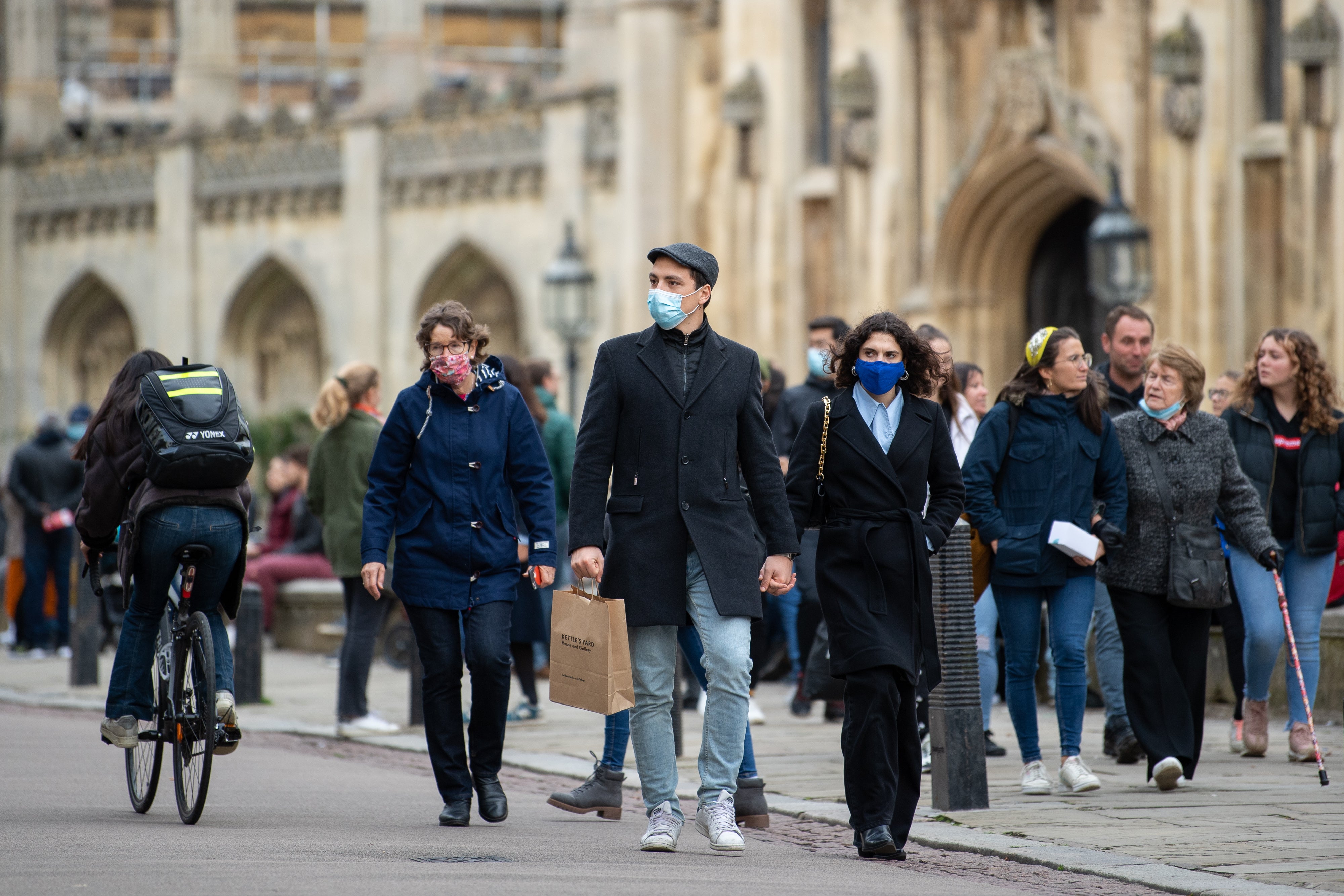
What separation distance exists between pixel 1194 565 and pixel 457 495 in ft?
9.57

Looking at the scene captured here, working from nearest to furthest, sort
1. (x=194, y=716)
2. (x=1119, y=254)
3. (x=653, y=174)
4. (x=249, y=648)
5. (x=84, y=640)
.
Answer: (x=194, y=716) < (x=249, y=648) < (x=84, y=640) < (x=1119, y=254) < (x=653, y=174)

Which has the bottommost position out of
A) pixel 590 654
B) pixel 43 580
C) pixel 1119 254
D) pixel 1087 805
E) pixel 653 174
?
pixel 1087 805

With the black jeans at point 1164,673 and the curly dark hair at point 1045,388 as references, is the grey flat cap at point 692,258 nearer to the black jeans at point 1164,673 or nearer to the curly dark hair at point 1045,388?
the curly dark hair at point 1045,388

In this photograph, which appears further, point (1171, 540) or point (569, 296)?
point (569, 296)

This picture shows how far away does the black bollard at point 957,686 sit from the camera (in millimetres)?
7309

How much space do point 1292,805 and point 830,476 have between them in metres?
2.29

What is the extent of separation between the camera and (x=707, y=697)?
6.43m

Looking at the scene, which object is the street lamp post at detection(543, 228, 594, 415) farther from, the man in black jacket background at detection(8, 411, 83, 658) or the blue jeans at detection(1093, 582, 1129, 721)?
the blue jeans at detection(1093, 582, 1129, 721)

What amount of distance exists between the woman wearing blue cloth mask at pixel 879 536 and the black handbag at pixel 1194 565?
5.11 feet

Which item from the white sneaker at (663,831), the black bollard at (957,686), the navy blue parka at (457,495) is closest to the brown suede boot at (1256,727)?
the black bollard at (957,686)

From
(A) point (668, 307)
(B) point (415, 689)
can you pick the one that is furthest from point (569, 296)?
(A) point (668, 307)

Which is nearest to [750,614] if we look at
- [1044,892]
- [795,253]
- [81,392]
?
[1044,892]

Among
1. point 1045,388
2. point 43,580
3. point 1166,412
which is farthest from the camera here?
point 43,580

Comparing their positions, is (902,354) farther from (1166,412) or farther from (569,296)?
(569,296)
